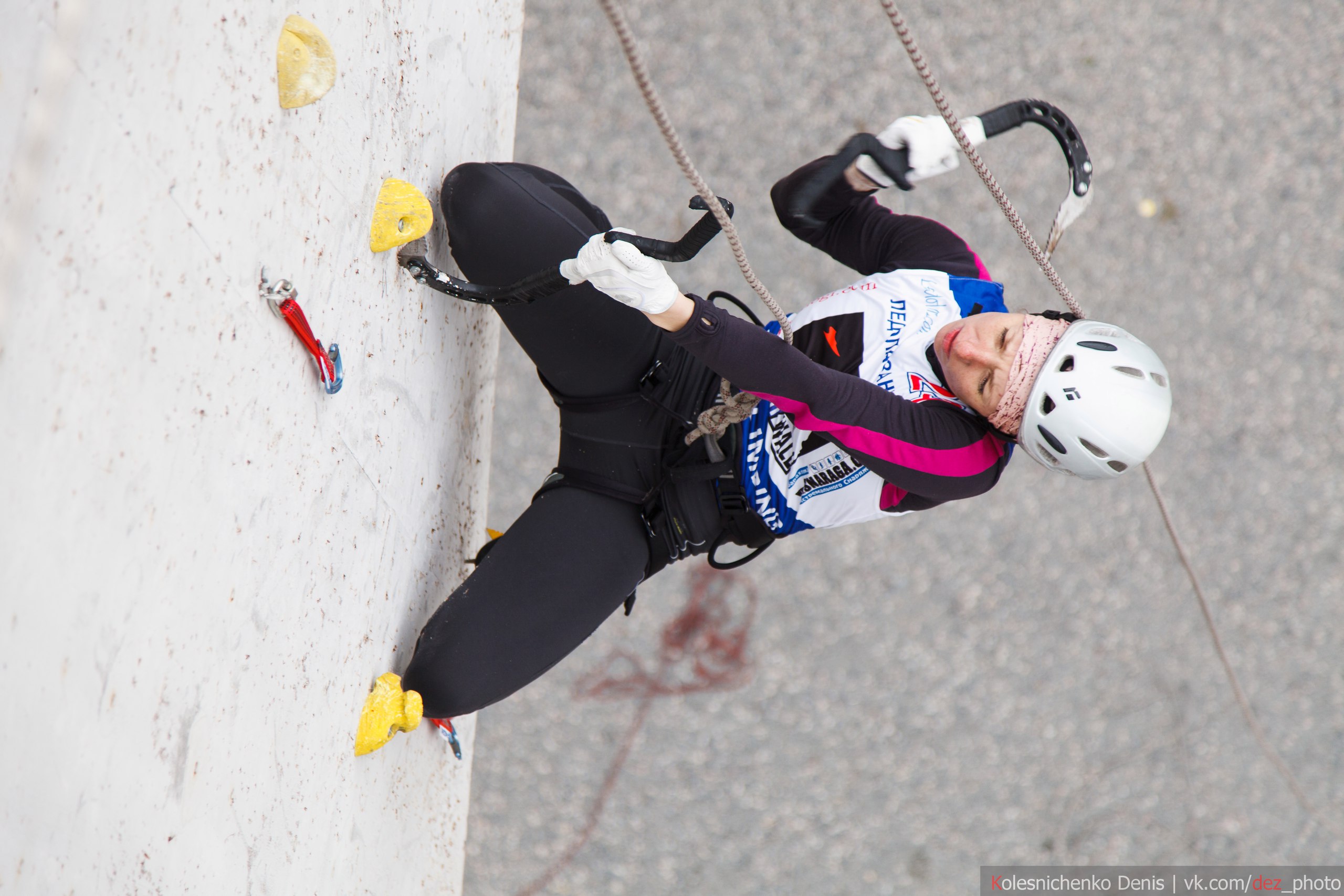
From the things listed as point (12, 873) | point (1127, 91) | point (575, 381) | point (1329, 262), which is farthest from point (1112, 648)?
point (12, 873)

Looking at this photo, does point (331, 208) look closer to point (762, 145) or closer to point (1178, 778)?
point (762, 145)

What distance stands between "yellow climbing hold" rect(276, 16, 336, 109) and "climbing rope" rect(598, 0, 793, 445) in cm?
31

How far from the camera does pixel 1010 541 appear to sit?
2.43 meters

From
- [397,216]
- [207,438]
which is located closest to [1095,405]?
[397,216]

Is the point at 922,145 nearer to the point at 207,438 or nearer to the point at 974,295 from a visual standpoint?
the point at 974,295

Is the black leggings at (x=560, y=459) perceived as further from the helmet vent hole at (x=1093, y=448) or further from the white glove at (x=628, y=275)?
the helmet vent hole at (x=1093, y=448)

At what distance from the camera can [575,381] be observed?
1.39m

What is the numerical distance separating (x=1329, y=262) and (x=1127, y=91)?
2.54 feet

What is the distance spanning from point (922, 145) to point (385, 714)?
3.50 feet

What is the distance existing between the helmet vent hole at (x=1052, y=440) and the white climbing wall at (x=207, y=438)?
886mm

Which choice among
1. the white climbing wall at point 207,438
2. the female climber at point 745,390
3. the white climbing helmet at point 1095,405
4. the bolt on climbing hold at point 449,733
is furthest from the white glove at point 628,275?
the bolt on climbing hold at point 449,733

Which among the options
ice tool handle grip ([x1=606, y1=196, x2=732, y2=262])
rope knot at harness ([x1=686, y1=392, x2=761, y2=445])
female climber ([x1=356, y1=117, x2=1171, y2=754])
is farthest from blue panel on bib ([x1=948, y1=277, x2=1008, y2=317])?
ice tool handle grip ([x1=606, y1=196, x2=732, y2=262])

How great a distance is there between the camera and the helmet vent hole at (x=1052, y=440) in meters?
1.22

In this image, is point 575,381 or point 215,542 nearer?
point 215,542
